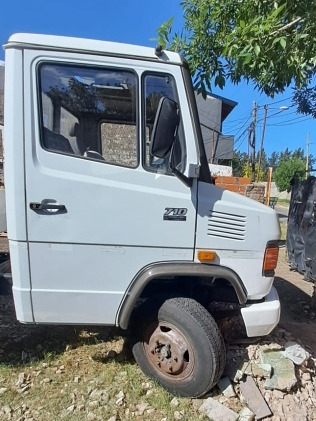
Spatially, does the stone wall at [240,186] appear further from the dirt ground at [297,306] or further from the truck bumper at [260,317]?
the truck bumper at [260,317]

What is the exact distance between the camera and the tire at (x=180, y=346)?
248cm

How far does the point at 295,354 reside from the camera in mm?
2879

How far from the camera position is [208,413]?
245cm

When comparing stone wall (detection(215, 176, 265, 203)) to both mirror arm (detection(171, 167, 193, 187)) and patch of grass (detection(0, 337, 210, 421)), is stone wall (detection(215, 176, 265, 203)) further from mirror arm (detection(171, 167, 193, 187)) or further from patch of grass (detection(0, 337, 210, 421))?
patch of grass (detection(0, 337, 210, 421))

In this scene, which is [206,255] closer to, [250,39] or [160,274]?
[160,274]

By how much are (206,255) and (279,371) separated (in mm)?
1193

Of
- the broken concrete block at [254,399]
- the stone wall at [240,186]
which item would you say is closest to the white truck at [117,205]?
the broken concrete block at [254,399]

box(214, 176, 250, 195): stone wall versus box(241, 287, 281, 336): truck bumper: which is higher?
box(214, 176, 250, 195): stone wall

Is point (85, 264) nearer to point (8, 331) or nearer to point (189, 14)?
point (8, 331)

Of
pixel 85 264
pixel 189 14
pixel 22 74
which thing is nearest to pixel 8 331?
pixel 85 264

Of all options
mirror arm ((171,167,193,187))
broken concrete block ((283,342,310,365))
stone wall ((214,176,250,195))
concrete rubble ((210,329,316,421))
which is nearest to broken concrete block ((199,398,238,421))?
concrete rubble ((210,329,316,421))

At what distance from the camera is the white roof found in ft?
7.56

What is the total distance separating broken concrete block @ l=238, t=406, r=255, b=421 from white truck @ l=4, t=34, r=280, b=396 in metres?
0.30

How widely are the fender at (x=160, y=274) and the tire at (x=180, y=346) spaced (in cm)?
27
